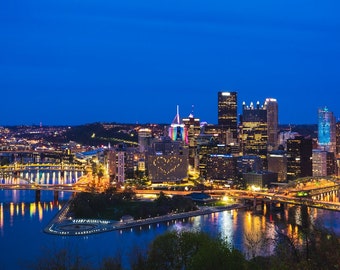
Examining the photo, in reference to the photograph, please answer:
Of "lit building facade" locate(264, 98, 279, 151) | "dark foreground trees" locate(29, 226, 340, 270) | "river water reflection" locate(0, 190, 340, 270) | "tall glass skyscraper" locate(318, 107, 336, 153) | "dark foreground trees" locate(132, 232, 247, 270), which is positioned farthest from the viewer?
"lit building facade" locate(264, 98, 279, 151)

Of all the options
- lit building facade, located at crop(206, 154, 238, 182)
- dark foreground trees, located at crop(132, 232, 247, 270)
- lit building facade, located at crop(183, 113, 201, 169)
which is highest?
lit building facade, located at crop(183, 113, 201, 169)

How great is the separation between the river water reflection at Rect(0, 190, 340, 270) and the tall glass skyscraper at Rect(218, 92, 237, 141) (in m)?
29.0

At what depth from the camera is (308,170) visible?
3709 cm

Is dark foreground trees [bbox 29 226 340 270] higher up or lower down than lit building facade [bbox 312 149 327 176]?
lower down

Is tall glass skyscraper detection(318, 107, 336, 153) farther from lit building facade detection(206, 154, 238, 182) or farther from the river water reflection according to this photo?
the river water reflection

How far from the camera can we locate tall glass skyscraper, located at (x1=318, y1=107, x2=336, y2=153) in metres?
49.2

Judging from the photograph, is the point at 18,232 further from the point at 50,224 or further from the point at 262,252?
the point at 262,252

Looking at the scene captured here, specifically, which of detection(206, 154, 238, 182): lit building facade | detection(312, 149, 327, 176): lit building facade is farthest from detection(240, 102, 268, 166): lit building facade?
detection(206, 154, 238, 182): lit building facade

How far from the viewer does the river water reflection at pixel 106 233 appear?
14.9 m

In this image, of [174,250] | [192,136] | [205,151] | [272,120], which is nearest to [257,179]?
[205,151]

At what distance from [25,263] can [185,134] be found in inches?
1261

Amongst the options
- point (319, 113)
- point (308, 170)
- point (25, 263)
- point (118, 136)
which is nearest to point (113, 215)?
point (25, 263)

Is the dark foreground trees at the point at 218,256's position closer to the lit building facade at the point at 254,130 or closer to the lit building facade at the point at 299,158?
the lit building facade at the point at 299,158

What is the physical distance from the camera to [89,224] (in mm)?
19500
